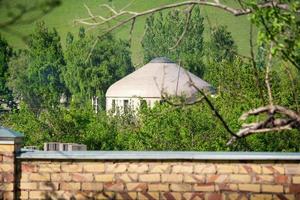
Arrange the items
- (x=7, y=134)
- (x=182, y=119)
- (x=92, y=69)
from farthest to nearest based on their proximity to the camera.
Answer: (x=92, y=69)
(x=182, y=119)
(x=7, y=134)

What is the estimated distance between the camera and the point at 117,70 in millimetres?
95375

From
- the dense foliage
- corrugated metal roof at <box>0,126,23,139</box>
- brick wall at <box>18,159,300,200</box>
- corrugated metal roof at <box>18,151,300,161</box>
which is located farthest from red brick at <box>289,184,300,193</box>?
Result: corrugated metal roof at <box>0,126,23,139</box>

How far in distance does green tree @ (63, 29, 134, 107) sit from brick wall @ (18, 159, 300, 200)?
71914 millimetres

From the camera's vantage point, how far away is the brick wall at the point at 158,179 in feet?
35.2

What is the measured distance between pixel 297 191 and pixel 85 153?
2634 mm

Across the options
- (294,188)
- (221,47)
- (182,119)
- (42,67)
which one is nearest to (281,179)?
(294,188)

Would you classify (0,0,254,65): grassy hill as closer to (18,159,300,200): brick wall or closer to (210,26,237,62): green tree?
(210,26,237,62): green tree

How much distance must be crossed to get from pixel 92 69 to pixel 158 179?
7763 cm

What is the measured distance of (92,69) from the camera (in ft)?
290

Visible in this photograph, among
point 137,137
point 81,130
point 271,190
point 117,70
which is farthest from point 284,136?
point 117,70

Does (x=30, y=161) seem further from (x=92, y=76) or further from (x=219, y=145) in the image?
(x=92, y=76)

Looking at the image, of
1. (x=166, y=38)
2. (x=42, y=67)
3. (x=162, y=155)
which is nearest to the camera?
(x=162, y=155)

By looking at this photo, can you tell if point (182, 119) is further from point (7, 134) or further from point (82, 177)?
point (7, 134)

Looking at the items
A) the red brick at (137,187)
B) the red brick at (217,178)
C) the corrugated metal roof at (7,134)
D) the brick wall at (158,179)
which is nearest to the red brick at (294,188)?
the brick wall at (158,179)
